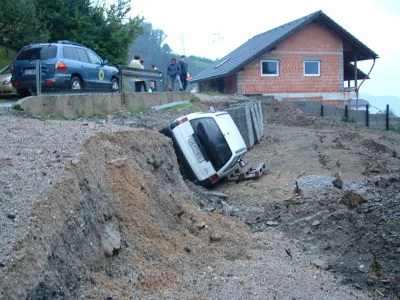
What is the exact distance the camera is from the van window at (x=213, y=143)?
12.5 meters

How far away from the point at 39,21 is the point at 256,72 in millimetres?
12312

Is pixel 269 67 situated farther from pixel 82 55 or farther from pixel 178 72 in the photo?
pixel 82 55

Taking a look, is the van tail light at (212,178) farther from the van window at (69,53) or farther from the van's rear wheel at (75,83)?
the van window at (69,53)

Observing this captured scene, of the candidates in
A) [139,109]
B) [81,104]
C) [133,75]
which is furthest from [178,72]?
[81,104]

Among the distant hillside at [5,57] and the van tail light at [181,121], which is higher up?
the distant hillside at [5,57]

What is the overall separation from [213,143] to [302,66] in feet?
66.0

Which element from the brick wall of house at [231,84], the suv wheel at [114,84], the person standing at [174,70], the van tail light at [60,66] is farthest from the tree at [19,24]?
the brick wall of house at [231,84]

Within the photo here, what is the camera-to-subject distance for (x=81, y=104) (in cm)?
1258

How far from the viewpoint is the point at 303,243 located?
872 centimetres

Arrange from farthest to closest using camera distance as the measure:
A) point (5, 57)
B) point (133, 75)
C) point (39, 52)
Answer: point (5, 57) < point (133, 75) < point (39, 52)

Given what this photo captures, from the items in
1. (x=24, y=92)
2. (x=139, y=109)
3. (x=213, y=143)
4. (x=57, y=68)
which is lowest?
(x=213, y=143)

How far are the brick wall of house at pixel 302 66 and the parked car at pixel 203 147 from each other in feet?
59.2

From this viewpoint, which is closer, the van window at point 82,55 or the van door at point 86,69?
the van door at point 86,69

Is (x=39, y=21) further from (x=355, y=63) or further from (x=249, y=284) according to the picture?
(x=249, y=284)
